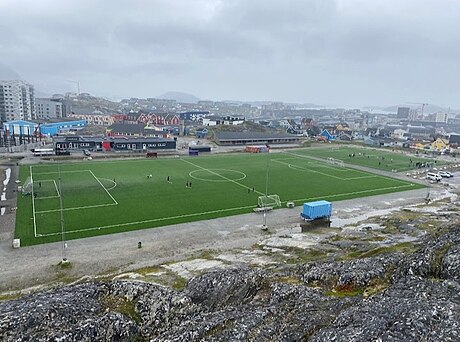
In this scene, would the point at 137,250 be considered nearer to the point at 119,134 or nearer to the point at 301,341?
the point at 301,341

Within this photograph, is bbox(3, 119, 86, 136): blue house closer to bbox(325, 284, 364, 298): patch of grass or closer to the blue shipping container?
the blue shipping container

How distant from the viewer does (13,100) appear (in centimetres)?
15650

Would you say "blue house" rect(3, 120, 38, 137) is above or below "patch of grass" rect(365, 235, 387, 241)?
above

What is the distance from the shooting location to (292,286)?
2134 cm

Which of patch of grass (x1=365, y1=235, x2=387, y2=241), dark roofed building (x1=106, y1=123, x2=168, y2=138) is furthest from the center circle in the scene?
dark roofed building (x1=106, y1=123, x2=168, y2=138)

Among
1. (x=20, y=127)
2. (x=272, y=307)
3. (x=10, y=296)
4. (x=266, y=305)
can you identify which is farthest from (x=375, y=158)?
(x=20, y=127)

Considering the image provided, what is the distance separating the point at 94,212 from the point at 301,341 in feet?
114

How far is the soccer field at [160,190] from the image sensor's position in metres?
41.6

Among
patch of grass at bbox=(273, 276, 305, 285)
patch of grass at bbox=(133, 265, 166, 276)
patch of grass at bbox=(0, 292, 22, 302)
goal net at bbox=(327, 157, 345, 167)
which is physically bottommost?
patch of grass at bbox=(0, 292, 22, 302)

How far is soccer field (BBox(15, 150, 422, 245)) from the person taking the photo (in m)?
41.6

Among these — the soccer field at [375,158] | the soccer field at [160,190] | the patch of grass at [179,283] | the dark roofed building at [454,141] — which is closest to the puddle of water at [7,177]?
the soccer field at [160,190]

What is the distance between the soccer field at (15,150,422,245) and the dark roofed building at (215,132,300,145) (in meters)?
27.7

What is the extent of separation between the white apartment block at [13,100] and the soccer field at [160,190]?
103 metres

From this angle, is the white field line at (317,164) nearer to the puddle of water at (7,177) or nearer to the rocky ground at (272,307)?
the rocky ground at (272,307)
